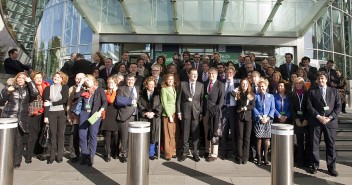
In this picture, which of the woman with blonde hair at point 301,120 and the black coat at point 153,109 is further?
the black coat at point 153,109

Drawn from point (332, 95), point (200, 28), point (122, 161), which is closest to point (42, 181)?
point (122, 161)

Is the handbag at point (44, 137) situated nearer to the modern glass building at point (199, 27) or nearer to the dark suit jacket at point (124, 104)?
the dark suit jacket at point (124, 104)

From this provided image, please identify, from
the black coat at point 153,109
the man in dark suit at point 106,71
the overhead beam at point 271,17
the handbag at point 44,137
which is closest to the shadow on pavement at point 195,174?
the black coat at point 153,109

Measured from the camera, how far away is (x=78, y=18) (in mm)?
20109

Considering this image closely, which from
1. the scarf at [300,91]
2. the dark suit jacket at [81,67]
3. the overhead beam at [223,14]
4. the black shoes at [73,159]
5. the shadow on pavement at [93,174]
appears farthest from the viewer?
the overhead beam at [223,14]

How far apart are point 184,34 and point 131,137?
37.4 ft

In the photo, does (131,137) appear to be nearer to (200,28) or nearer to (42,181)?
(42,181)

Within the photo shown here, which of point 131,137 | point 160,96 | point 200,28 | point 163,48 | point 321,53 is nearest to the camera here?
point 131,137

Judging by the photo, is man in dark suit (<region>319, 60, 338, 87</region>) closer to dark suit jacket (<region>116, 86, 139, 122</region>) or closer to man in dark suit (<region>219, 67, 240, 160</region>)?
man in dark suit (<region>219, 67, 240, 160</region>)

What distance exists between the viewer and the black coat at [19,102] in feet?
18.8

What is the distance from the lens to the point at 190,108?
6.39 metres

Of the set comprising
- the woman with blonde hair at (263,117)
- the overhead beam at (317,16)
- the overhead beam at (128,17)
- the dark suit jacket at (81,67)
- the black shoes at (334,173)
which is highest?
the overhead beam at (128,17)

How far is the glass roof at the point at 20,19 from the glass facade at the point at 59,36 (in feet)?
9.41

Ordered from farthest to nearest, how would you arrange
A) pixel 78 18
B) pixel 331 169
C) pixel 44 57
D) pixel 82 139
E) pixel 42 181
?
pixel 44 57 → pixel 78 18 → pixel 82 139 → pixel 331 169 → pixel 42 181
